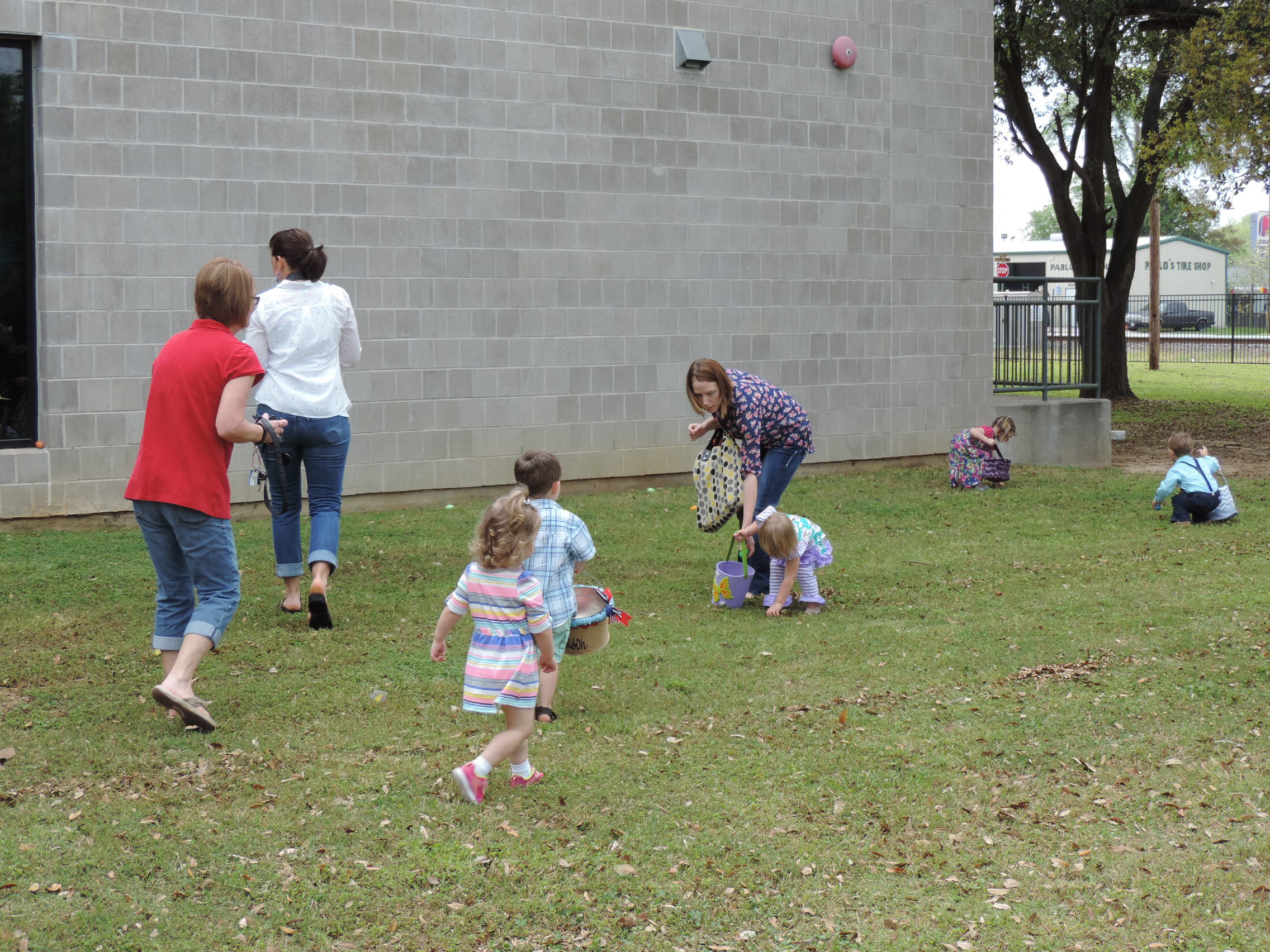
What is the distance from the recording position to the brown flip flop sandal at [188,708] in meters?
4.93

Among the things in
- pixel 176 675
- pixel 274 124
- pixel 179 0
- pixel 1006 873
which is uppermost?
pixel 179 0

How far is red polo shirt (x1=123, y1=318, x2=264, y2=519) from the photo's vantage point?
194 inches

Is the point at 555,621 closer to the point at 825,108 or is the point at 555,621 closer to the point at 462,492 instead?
the point at 462,492

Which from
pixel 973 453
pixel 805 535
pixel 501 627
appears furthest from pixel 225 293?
pixel 973 453

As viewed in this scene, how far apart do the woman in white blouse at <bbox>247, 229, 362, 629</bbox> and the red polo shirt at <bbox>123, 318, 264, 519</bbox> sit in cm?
147

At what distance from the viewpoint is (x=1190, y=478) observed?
1033 cm

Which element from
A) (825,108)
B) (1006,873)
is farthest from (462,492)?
(1006,873)

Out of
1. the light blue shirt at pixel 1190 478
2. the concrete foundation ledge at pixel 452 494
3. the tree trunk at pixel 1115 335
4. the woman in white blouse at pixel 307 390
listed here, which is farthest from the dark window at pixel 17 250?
the tree trunk at pixel 1115 335

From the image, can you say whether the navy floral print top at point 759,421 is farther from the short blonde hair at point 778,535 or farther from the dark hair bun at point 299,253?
the dark hair bun at point 299,253

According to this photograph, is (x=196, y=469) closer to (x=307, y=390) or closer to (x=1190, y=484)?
(x=307, y=390)

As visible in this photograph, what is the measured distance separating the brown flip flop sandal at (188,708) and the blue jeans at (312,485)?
161cm

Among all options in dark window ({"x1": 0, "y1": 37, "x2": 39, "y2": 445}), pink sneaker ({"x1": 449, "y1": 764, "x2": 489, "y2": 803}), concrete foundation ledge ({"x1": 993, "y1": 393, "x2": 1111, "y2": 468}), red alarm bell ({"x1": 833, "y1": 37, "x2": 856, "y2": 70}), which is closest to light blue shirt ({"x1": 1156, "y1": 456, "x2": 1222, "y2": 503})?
concrete foundation ledge ({"x1": 993, "y1": 393, "x2": 1111, "y2": 468})

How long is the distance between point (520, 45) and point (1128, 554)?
649 centimetres

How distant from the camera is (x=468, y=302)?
11344mm
